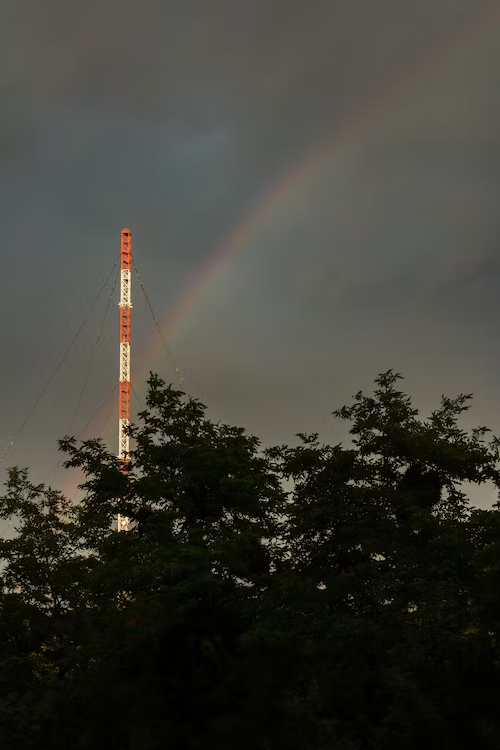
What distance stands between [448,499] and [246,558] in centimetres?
939

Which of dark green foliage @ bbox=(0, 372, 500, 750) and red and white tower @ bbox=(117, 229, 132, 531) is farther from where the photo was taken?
red and white tower @ bbox=(117, 229, 132, 531)

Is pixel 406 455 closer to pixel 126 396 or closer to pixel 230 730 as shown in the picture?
pixel 230 730

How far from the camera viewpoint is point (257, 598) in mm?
24172

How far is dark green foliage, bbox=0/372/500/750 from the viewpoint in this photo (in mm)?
7895

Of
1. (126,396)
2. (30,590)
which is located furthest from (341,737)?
(126,396)

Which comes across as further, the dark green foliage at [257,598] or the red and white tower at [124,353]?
the red and white tower at [124,353]

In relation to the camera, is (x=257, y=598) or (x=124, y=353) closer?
(x=257, y=598)

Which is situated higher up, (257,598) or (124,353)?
(124,353)

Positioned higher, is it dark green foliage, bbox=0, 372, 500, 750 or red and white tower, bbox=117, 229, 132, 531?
red and white tower, bbox=117, 229, 132, 531

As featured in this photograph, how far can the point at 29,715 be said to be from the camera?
877cm

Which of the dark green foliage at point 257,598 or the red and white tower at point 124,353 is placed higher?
the red and white tower at point 124,353

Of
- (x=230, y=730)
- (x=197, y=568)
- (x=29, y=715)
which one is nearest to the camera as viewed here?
(x=230, y=730)

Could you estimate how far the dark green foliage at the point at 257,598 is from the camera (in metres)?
7.89

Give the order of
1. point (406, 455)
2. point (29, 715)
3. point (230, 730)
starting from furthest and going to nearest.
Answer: point (406, 455)
point (29, 715)
point (230, 730)
